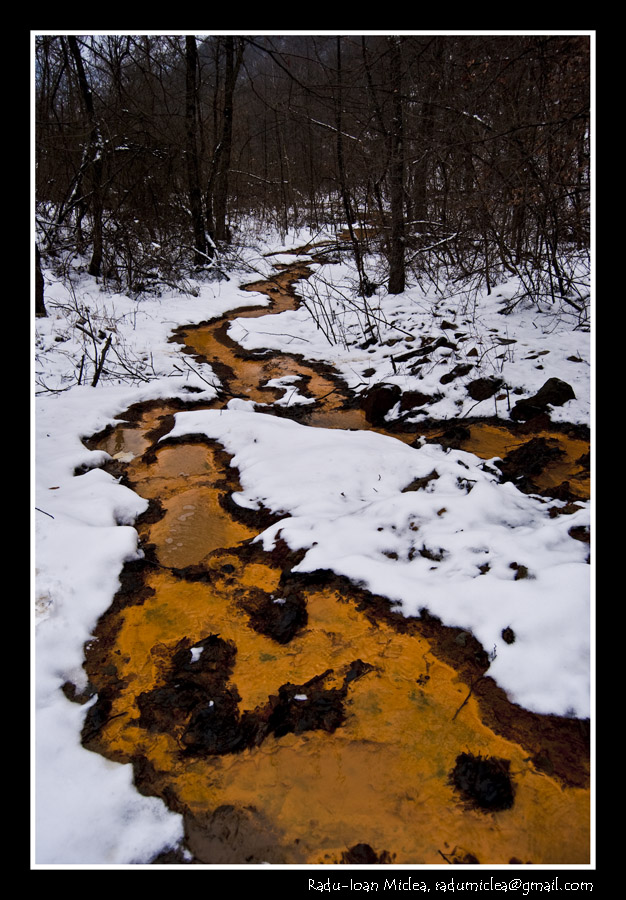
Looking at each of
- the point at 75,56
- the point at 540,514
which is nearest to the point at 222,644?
the point at 540,514

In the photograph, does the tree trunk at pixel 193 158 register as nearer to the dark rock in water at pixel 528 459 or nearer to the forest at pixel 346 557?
the forest at pixel 346 557

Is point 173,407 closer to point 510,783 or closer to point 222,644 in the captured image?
point 222,644

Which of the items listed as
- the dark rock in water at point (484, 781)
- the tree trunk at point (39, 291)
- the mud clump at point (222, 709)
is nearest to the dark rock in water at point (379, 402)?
the mud clump at point (222, 709)

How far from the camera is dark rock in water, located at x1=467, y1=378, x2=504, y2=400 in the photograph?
5477 millimetres

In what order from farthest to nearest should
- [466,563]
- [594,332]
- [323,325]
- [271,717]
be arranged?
[323,325], [466,563], [271,717], [594,332]

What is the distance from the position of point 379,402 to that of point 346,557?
8.78ft

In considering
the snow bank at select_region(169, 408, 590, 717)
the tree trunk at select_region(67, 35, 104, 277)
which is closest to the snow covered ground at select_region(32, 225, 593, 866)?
the snow bank at select_region(169, 408, 590, 717)

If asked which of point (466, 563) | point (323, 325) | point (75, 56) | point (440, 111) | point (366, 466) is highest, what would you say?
point (75, 56)

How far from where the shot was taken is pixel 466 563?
2943mm

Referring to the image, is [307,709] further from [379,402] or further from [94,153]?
[94,153]

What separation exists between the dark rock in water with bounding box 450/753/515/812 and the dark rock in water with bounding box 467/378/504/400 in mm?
4025

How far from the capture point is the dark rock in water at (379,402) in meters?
5.49

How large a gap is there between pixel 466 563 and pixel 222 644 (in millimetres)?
1458

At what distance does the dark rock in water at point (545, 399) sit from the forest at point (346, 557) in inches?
1.0
